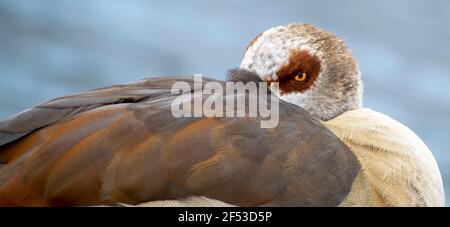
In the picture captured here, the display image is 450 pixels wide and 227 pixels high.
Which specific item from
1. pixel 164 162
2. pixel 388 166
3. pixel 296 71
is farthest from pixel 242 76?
pixel 164 162

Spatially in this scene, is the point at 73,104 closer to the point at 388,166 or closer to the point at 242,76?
the point at 242,76

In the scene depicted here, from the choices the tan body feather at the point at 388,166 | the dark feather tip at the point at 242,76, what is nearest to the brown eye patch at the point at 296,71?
the dark feather tip at the point at 242,76

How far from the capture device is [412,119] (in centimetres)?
657

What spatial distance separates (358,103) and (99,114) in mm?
1374

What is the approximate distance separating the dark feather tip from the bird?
31 centimetres

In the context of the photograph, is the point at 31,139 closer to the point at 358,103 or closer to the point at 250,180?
the point at 250,180

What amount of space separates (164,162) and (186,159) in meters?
0.07

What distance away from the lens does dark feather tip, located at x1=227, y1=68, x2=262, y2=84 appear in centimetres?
339

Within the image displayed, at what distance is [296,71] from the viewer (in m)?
3.65

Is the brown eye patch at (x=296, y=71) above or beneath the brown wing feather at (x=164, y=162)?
above

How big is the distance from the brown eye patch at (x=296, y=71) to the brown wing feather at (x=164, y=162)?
74 cm

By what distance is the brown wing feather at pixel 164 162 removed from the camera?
2654 mm

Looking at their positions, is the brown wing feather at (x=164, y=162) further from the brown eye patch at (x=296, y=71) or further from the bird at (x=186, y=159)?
the brown eye patch at (x=296, y=71)
